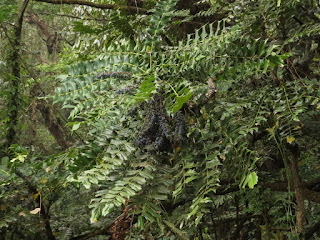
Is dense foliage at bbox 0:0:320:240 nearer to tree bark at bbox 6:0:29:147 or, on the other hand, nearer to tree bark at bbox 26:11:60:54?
tree bark at bbox 6:0:29:147

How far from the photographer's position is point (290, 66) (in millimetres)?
1653

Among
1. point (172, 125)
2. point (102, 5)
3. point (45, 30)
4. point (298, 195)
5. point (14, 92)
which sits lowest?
point (298, 195)

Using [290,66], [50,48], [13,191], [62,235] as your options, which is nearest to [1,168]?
[13,191]

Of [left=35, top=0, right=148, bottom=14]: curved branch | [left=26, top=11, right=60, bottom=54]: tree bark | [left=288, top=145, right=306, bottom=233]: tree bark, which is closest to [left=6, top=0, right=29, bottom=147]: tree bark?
[left=35, top=0, right=148, bottom=14]: curved branch

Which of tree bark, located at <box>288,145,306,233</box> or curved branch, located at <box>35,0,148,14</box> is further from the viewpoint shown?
curved branch, located at <box>35,0,148,14</box>

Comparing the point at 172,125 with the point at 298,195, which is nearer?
the point at 172,125

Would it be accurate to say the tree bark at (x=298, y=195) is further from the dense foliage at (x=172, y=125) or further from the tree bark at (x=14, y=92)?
the tree bark at (x=14, y=92)

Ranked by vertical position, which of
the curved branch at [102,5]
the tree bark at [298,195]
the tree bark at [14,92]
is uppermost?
the curved branch at [102,5]

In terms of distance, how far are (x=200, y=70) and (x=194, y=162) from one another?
278 millimetres

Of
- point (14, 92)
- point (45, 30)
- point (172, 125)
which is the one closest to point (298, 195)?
point (172, 125)

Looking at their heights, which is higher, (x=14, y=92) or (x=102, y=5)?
(x=102, y=5)

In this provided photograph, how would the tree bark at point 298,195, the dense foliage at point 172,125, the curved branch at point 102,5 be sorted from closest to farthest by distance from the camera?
the dense foliage at point 172,125 → the tree bark at point 298,195 → the curved branch at point 102,5

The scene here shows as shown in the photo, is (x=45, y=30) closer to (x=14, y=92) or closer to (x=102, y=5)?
(x=14, y=92)

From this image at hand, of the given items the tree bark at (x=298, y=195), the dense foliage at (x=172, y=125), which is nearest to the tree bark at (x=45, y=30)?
the dense foliage at (x=172, y=125)
